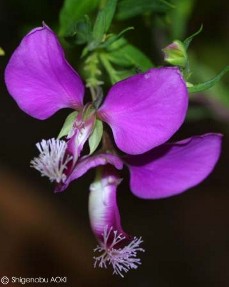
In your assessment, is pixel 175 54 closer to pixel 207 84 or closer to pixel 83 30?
pixel 207 84

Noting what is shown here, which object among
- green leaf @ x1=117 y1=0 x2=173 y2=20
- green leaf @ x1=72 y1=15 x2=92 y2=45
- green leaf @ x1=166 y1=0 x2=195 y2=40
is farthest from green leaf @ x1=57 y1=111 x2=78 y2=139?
green leaf @ x1=166 y1=0 x2=195 y2=40

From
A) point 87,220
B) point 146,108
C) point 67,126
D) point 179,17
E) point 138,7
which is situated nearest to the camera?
point 146,108

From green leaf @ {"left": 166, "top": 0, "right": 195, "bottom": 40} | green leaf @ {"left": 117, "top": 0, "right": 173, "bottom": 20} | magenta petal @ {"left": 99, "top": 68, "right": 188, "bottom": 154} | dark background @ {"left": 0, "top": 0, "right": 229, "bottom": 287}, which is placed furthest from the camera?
dark background @ {"left": 0, "top": 0, "right": 229, "bottom": 287}

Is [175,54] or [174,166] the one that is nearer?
[175,54]

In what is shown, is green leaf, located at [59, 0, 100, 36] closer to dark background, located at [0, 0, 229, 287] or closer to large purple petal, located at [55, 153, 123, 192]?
large purple petal, located at [55, 153, 123, 192]

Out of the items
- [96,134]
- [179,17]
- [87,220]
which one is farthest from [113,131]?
[87,220]

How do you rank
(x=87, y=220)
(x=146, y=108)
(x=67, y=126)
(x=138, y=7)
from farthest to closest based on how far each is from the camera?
(x=87, y=220)
(x=138, y=7)
(x=67, y=126)
(x=146, y=108)
